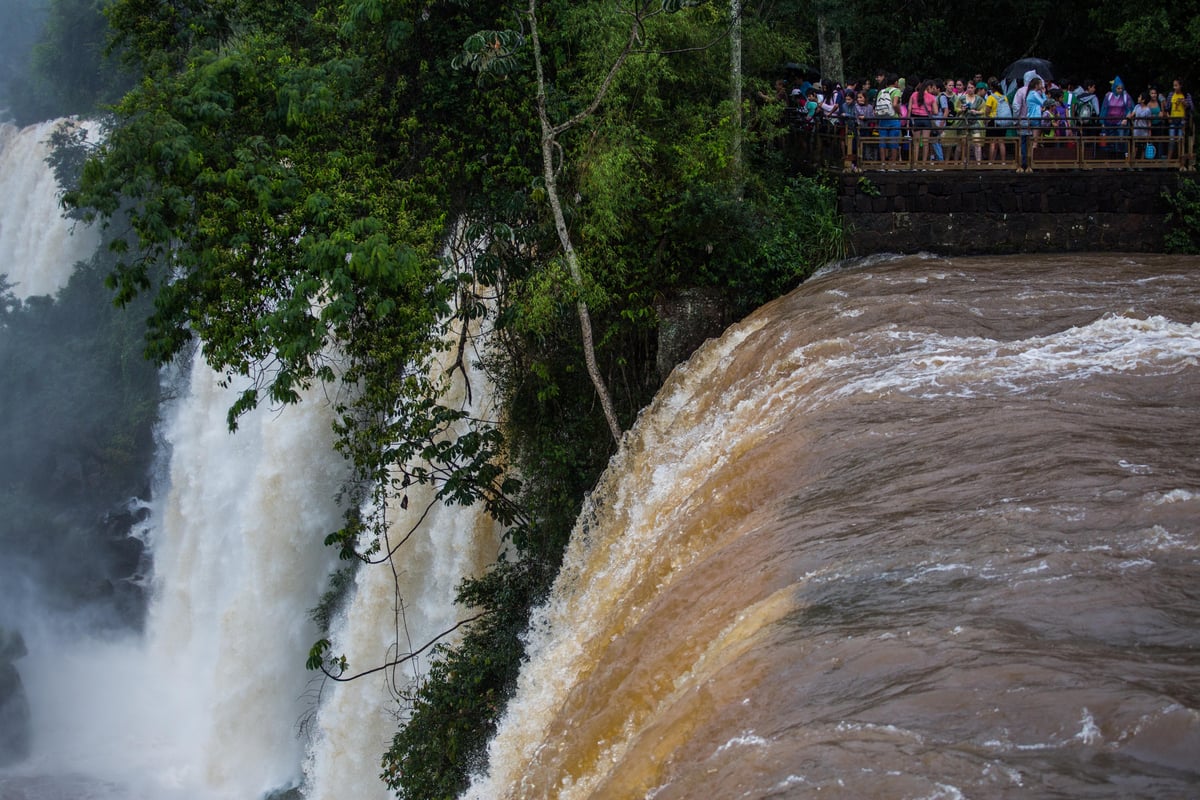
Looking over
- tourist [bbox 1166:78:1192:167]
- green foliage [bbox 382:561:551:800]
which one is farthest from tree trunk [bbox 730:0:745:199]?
green foliage [bbox 382:561:551:800]

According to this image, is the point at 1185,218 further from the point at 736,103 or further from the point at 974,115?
the point at 736,103

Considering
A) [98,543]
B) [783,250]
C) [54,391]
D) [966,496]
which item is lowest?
[98,543]

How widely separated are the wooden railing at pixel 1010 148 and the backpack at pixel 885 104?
0.74ft

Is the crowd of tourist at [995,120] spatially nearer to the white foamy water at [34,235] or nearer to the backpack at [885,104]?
the backpack at [885,104]

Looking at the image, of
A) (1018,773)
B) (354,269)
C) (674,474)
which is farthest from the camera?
(354,269)

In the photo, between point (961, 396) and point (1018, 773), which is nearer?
point (1018, 773)

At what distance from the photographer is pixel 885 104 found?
14414 mm

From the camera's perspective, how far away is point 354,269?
11805 mm

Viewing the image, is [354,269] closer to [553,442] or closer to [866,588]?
[553,442]

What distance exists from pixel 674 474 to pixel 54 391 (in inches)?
1141

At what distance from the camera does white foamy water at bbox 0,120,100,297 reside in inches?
1415

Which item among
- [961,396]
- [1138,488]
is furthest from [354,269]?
[1138,488]

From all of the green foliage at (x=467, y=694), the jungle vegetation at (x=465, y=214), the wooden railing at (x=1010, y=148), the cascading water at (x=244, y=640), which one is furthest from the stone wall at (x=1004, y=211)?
the green foliage at (x=467, y=694)

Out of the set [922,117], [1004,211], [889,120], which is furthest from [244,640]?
[1004,211]
